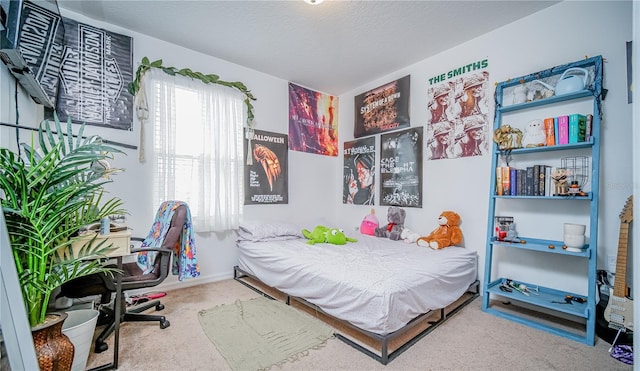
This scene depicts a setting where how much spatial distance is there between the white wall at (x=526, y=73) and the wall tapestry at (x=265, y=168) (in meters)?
1.76

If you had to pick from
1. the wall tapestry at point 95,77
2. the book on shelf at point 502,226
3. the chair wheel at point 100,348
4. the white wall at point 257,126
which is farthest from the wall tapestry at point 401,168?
the chair wheel at point 100,348

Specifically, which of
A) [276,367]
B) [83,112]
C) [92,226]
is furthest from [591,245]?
[83,112]

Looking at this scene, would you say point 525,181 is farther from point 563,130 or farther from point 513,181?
point 563,130

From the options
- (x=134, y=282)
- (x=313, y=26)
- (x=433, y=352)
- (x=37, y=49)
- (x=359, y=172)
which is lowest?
(x=433, y=352)

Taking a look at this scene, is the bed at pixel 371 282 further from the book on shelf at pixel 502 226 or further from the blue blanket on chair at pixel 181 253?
the blue blanket on chair at pixel 181 253

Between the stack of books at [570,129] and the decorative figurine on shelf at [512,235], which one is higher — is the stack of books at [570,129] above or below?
above

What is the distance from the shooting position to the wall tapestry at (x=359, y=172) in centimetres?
384

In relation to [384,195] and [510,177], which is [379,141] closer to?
[384,195]

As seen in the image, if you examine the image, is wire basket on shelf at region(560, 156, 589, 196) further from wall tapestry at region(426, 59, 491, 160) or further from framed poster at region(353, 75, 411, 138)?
framed poster at region(353, 75, 411, 138)

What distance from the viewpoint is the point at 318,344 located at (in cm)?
179

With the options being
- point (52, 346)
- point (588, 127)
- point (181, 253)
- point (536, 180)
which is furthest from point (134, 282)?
point (588, 127)

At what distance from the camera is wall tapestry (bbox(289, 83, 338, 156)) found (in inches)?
152

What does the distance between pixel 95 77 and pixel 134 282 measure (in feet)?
6.40

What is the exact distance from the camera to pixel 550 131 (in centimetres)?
215
